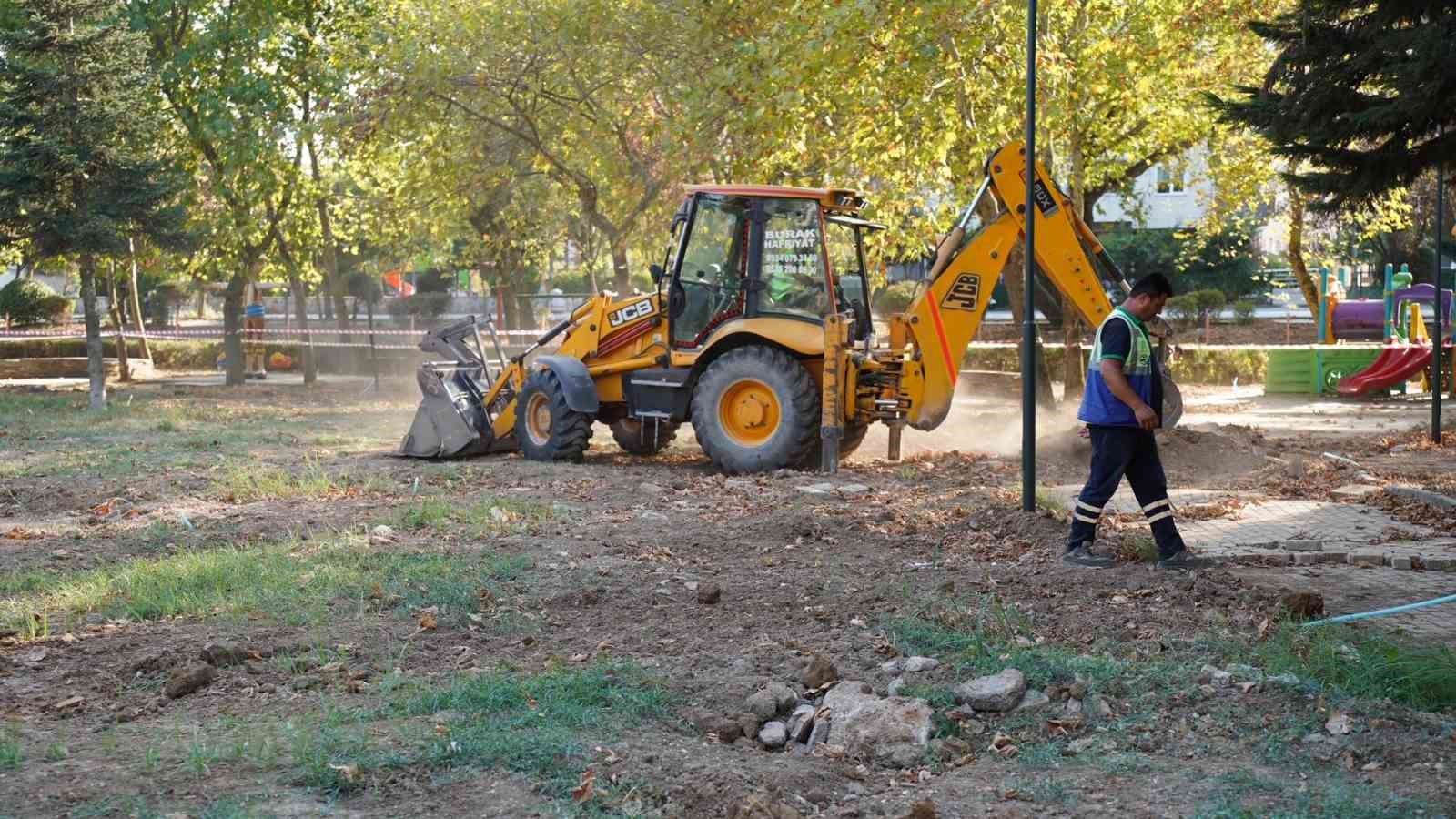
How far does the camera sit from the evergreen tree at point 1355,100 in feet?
31.1

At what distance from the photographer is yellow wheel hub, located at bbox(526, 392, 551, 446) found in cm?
1534

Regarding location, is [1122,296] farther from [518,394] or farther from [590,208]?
[590,208]

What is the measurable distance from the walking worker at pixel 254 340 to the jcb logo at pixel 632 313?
1794cm

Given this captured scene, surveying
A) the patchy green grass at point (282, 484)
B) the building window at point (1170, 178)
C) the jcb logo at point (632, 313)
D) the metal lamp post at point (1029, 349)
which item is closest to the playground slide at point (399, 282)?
the building window at point (1170, 178)

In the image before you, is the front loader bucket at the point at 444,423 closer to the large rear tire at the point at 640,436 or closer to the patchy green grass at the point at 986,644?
the large rear tire at the point at 640,436

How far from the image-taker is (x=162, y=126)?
24422mm

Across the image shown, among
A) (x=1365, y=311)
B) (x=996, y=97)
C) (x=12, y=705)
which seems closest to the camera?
(x=12, y=705)

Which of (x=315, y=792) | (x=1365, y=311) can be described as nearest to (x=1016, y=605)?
(x=315, y=792)

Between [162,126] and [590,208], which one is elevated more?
[162,126]

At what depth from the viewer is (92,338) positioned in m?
23.0

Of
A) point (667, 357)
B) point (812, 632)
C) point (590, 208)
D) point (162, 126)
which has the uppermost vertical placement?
point (162, 126)

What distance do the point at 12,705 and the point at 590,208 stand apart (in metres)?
17.7

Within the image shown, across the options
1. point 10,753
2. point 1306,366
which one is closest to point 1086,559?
point 10,753

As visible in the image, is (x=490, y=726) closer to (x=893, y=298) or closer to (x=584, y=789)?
(x=584, y=789)
